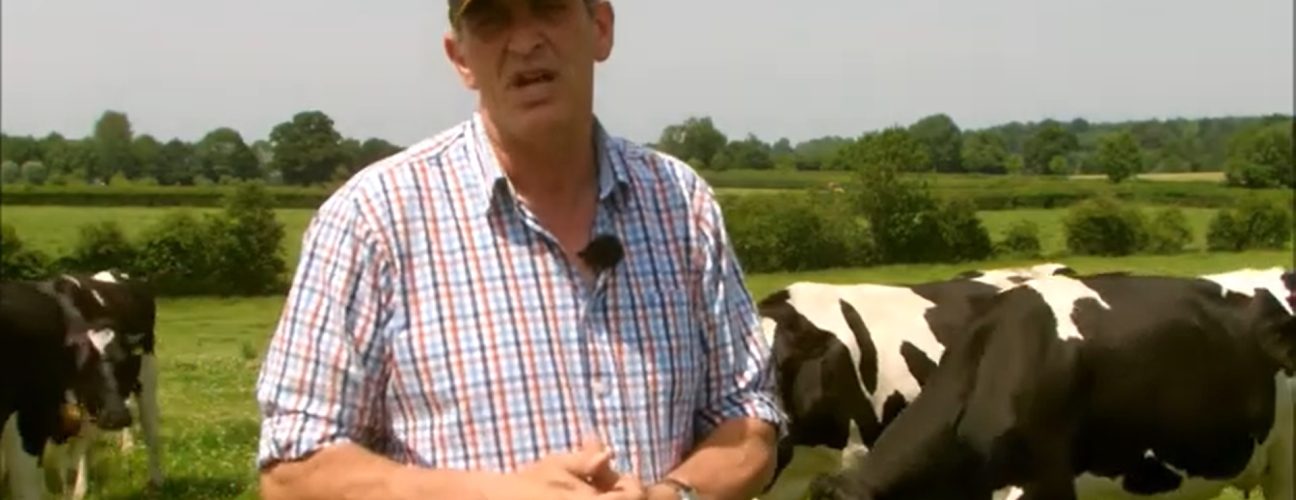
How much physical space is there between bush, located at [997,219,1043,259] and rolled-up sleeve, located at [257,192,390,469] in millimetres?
52071

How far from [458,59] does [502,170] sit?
23 centimetres

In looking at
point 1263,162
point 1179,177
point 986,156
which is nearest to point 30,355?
point 1263,162

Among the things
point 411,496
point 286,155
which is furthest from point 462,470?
Result: point 286,155

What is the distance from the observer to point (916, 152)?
65250 mm

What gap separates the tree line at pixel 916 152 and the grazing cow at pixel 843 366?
4527cm

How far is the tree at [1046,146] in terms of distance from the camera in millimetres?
70750

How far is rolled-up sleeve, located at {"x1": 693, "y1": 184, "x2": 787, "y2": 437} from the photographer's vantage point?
3.08 m

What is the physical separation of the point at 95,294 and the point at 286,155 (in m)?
32.1

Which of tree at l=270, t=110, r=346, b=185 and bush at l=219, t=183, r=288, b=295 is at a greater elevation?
tree at l=270, t=110, r=346, b=185

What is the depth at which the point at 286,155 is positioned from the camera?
150ft

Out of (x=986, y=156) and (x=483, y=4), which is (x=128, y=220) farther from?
(x=483, y=4)

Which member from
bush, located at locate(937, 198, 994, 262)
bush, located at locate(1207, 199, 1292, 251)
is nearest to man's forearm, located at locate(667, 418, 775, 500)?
bush, located at locate(937, 198, 994, 262)

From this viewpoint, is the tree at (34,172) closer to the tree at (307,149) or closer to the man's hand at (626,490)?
the tree at (307,149)

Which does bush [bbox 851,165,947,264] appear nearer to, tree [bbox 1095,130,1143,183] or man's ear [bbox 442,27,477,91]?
tree [bbox 1095,130,1143,183]
